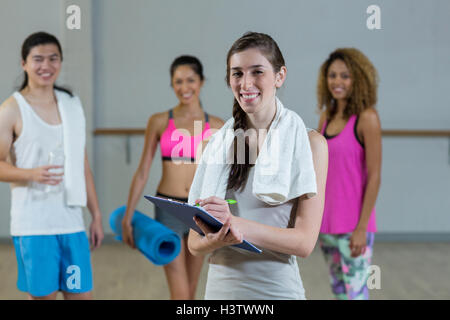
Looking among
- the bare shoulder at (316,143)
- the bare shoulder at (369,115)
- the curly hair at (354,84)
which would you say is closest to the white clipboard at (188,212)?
the bare shoulder at (316,143)

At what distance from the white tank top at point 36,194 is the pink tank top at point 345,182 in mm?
468

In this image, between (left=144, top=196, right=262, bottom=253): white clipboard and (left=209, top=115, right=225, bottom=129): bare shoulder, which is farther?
(left=209, top=115, right=225, bottom=129): bare shoulder

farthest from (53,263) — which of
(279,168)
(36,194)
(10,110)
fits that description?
(279,168)

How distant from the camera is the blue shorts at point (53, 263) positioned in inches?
38.3

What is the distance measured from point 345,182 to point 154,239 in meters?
0.37

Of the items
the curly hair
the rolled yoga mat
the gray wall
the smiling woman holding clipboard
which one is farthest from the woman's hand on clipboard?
the rolled yoga mat

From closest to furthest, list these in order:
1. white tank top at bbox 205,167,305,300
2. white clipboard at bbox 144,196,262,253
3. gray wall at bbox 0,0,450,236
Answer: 1. white clipboard at bbox 144,196,262,253
2. white tank top at bbox 205,167,305,300
3. gray wall at bbox 0,0,450,236

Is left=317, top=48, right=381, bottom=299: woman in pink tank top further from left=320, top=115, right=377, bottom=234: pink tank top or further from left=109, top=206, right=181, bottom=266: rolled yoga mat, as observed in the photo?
left=109, top=206, right=181, bottom=266: rolled yoga mat

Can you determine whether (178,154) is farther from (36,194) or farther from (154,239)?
(36,194)

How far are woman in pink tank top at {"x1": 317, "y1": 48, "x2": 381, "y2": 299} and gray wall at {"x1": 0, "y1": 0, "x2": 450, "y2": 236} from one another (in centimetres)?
3

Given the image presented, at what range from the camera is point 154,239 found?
1.03 m

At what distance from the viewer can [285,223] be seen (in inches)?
22.2

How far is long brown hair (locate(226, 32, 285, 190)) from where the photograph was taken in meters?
0.52

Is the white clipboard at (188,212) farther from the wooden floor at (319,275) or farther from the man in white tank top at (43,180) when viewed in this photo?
the man in white tank top at (43,180)
